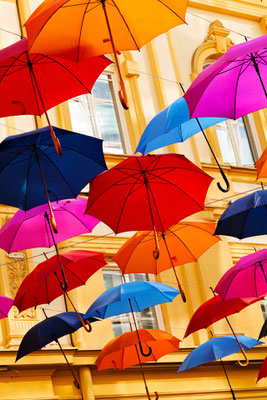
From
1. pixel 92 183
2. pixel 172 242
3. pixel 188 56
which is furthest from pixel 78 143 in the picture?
pixel 188 56

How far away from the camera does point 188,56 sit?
725 inches

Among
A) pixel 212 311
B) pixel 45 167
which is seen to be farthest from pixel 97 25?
pixel 212 311

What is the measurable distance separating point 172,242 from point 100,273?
7.82ft

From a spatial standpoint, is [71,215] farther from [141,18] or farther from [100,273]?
[141,18]

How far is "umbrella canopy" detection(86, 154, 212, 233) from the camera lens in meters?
11.2

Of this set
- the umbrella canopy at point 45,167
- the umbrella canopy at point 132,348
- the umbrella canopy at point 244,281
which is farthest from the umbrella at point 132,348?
the umbrella canopy at point 45,167

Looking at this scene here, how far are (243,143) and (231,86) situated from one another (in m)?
9.41

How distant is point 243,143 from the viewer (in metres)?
18.7

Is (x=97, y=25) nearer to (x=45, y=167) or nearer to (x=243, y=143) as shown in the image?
(x=45, y=167)

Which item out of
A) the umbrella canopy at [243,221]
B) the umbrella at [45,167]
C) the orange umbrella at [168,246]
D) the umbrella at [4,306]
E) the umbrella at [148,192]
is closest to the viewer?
the umbrella at [45,167]

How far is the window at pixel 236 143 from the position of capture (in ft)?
59.7

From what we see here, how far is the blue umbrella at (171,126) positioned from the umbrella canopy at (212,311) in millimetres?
2452

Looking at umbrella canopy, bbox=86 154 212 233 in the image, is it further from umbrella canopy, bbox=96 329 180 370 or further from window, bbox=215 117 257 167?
window, bbox=215 117 257 167

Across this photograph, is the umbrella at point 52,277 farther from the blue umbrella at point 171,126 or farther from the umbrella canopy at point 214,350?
the umbrella canopy at point 214,350
